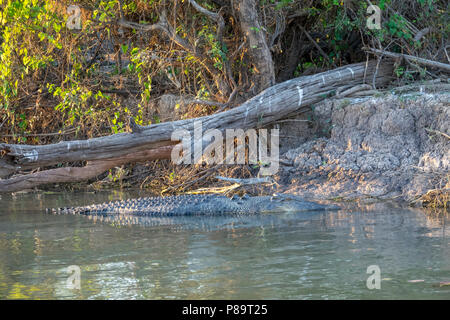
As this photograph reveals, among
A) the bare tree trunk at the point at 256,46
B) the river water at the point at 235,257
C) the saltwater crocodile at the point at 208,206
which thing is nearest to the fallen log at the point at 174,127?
the bare tree trunk at the point at 256,46

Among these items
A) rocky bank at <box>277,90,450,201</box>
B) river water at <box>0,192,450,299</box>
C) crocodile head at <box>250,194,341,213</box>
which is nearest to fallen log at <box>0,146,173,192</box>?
river water at <box>0,192,450,299</box>

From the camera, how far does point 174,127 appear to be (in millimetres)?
9430

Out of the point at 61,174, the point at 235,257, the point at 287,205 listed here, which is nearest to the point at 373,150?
the point at 287,205

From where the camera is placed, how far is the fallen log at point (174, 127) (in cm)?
889

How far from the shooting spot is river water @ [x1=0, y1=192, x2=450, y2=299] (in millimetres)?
4570

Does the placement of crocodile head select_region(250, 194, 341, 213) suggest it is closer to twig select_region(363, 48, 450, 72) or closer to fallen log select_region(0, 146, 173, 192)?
fallen log select_region(0, 146, 173, 192)

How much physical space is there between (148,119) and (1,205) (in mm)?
2847

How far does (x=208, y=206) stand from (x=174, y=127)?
1.58 meters

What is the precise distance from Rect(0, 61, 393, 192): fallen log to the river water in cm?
110

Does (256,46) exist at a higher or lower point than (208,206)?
higher

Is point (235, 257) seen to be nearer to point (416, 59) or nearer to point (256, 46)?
point (256, 46)

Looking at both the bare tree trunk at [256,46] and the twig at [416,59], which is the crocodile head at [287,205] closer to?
the bare tree trunk at [256,46]

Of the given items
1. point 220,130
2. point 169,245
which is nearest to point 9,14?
point 220,130
